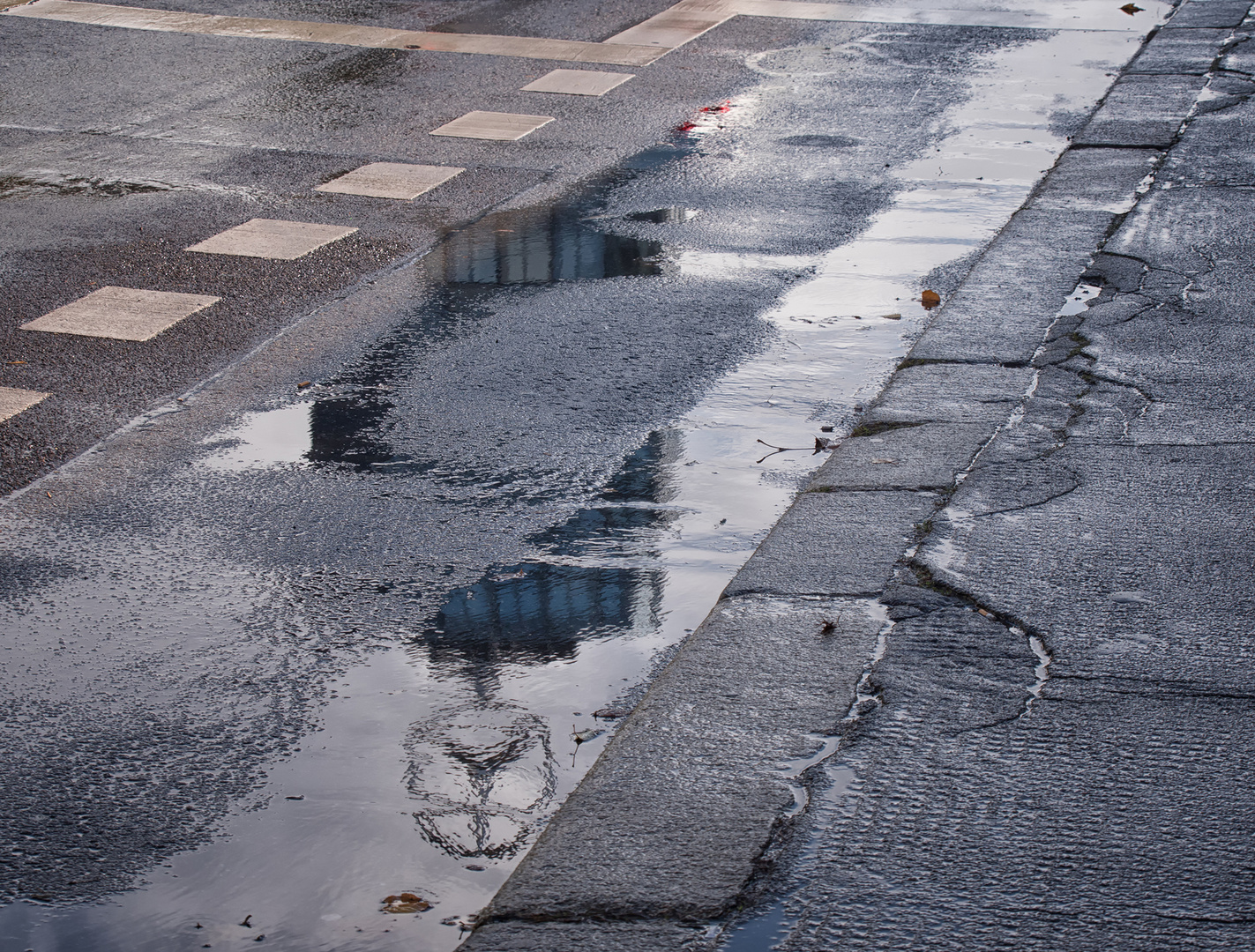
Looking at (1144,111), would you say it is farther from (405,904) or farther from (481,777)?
(405,904)

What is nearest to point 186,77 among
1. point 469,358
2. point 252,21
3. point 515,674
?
point 252,21

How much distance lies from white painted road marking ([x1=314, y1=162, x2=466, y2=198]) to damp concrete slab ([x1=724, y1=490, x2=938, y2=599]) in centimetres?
428

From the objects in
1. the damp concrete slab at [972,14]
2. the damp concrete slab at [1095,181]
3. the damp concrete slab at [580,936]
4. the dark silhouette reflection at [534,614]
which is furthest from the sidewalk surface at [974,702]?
the damp concrete slab at [972,14]

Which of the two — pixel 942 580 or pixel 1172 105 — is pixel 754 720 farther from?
pixel 1172 105

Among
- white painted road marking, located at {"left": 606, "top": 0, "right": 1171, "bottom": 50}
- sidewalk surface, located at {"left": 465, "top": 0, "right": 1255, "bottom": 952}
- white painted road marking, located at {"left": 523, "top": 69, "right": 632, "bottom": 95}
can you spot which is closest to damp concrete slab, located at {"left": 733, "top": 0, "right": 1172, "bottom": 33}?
white painted road marking, located at {"left": 606, "top": 0, "right": 1171, "bottom": 50}

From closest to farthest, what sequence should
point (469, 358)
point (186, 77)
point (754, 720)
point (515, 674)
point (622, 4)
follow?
1. point (754, 720)
2. point (515, 674)
3. point (469, 358)
4. point (186, 77)
5. point (622, 4)

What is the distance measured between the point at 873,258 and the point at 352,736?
444 centimetres

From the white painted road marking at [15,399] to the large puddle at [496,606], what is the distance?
0.86 meters

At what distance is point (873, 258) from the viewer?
6.82m

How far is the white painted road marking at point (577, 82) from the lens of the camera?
33.5ft

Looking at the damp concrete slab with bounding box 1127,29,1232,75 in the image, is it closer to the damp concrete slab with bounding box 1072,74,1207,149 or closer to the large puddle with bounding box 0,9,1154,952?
the damp concrete slab with bounding box 1072,74,1207,149

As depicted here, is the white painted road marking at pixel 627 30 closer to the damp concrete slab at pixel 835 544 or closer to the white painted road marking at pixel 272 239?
the white painted road marking at pixel 272 239

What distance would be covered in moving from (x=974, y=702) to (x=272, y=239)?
4.94 meters

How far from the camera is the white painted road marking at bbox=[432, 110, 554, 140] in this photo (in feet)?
29.4
